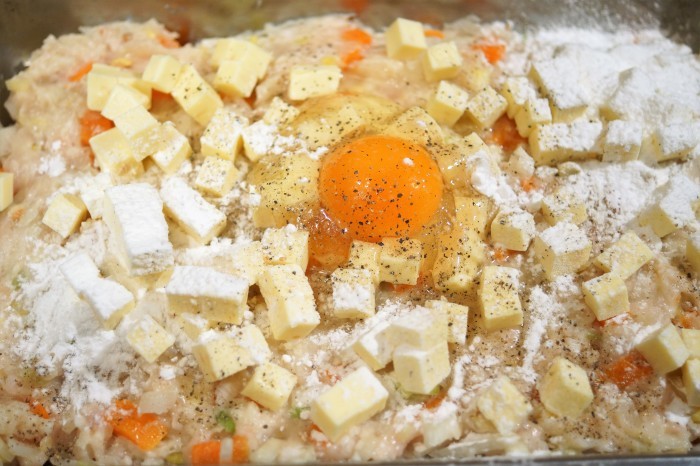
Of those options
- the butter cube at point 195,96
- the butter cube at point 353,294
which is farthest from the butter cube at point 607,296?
the butter cube at point 195,96

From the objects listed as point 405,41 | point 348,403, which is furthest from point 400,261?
point 405,41

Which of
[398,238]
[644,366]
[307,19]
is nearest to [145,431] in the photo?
[398,238]

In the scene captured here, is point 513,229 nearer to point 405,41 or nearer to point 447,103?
point 447,103

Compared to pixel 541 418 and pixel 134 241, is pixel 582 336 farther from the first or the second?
pixel 134 241

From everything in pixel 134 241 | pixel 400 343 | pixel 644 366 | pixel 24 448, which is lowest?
pixel 24 448

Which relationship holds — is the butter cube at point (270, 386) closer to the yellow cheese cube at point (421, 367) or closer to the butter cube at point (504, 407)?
the yellow cheese cube at point (421, 367)

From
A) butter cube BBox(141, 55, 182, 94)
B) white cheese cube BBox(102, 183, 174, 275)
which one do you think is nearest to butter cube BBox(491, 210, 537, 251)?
white cheese cube BBox(102, 183, 174, 275)
